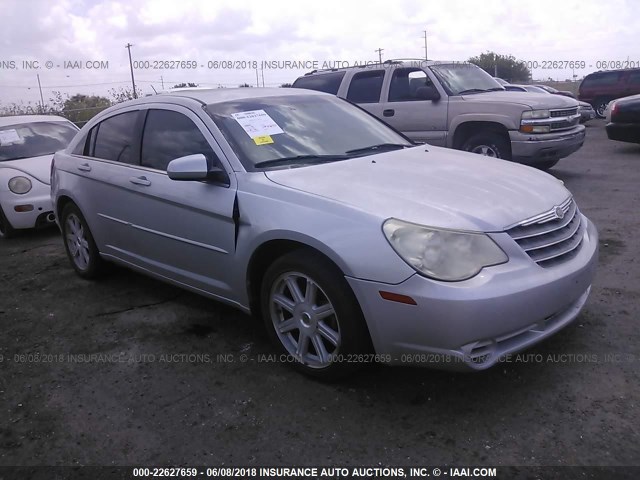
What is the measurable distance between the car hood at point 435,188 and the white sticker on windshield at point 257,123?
0.44 meters

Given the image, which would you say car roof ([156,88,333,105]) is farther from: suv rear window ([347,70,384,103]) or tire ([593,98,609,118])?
tire ([593,98,609,118])

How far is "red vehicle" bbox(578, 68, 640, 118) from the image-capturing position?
19.0 meters

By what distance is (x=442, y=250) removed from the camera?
2.83 meters

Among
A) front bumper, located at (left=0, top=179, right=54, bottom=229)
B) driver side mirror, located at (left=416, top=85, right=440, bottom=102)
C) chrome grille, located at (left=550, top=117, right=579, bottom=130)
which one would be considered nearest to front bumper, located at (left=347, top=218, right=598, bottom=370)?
front bumper, located at (left=0, top=179, right=54, bottom=229)

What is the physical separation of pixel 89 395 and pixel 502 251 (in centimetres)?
240

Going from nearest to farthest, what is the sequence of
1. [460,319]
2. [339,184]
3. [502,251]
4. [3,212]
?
1. [460,319]
2. [502,251]
3. [339,184]
4. [3,212]

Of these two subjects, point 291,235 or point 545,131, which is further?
point 545,131

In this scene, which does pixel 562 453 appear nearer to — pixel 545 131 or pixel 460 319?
pixel 460 319

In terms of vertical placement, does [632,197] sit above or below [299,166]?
below

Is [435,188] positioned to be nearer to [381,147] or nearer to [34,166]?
[381,147]

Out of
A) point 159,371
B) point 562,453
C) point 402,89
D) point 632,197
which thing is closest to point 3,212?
point 159,371

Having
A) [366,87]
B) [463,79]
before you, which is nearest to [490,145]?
[463,79]

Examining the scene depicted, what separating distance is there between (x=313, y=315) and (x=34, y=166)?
5.53 m

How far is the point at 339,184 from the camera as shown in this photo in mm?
3322
